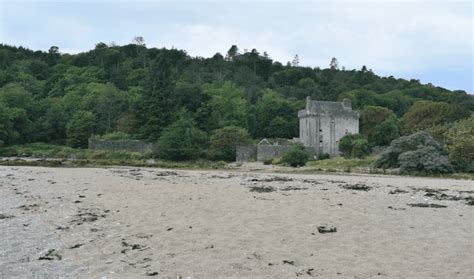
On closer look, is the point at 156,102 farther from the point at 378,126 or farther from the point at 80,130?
the point at 378,126

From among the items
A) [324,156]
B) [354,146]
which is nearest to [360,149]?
[354,146]

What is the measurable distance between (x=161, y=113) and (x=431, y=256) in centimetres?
6258

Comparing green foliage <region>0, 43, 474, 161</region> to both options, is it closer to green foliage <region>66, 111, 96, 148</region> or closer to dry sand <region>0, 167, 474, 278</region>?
green foliage <region>66, 111, 96, 148</region>

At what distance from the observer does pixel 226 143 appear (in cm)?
5953

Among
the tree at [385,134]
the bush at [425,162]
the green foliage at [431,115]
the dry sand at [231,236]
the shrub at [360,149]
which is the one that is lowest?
the dry sand at [231,236]

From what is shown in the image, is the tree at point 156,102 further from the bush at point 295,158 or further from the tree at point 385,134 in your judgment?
the tree at point 385,134

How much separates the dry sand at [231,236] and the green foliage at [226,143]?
40.5 meters

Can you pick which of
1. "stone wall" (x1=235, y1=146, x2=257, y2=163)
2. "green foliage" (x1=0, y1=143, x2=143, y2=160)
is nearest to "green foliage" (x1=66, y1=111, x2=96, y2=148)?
"green foliage" (x1=0, y1=143, x2=143, y2=160)

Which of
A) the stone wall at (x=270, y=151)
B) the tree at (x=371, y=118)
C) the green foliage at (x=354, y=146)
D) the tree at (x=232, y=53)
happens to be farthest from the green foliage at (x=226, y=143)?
the tree at (x=232, y=53)

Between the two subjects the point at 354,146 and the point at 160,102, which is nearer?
the point at 354,146

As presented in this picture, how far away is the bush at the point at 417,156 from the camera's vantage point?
37.3m

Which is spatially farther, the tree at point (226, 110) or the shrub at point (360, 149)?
the tree at point (226, 110)

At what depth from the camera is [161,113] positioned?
6956 cm

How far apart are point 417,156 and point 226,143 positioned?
87.3 ft
